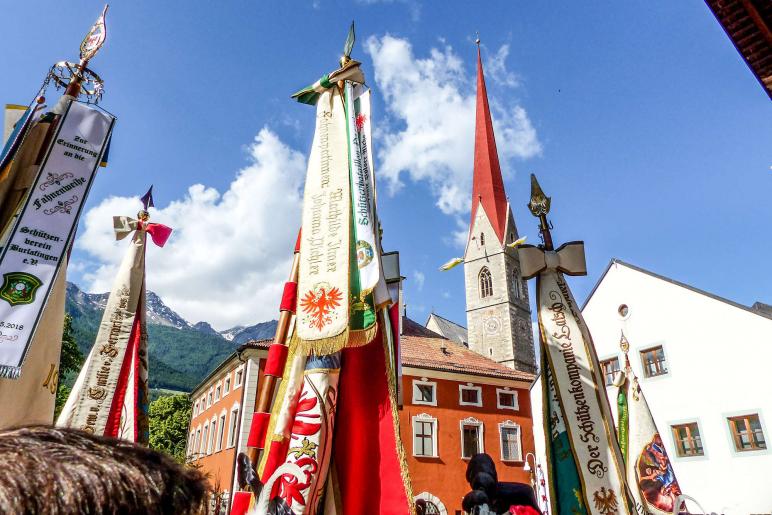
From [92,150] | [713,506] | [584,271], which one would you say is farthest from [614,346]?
[92,150]

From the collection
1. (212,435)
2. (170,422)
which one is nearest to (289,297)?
(212,435)

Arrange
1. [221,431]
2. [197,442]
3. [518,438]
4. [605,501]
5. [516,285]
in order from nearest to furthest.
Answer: [605,501] < [518,438] < [221,431] < [197,442] < [516,285]

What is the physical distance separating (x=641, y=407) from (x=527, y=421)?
1910 cm

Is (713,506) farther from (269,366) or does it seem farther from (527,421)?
(269,366)

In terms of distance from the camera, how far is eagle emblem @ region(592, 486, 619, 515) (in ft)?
13.7

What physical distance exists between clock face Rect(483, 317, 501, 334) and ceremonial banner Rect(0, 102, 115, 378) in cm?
4992

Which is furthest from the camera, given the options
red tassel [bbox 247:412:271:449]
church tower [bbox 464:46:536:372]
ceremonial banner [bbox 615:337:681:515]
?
church tower [bbox 464:46:536:372]

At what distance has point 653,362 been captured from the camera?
752 inches

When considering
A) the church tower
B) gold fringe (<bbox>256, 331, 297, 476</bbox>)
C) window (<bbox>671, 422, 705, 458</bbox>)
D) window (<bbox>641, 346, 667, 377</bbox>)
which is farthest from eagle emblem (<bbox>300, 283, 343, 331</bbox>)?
the church tower

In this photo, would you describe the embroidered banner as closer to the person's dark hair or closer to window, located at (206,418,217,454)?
the person's dark hair

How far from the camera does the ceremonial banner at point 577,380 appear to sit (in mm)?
4316

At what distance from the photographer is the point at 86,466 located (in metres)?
0.85

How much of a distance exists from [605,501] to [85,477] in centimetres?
445

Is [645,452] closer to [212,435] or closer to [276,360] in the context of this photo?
[276,360]
